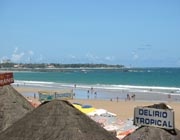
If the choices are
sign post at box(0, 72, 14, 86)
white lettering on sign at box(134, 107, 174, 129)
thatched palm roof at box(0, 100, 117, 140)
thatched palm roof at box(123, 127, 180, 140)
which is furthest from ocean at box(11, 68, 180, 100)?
thatched palm roof at box(0, 100, 117, 140)

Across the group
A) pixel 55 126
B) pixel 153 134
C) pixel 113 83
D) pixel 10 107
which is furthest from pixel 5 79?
pixel 113 83

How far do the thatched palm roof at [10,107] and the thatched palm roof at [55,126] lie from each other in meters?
3.51

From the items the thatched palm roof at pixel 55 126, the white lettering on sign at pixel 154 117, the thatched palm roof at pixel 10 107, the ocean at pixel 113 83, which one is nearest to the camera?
the thatched palm roof at pixel 55 126

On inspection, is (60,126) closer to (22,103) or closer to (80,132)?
(80,132)

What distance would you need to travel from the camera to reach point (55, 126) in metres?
6.23

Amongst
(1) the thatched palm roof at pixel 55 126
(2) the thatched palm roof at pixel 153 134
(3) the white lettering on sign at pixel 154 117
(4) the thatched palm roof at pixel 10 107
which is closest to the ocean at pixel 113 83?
(4) the thatched palm roof at pixel 10 107

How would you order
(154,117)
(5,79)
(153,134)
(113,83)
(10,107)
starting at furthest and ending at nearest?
1. (113,83)
2. (5,79)
3. (10,107)
4. (153,134)
5. (154,117)

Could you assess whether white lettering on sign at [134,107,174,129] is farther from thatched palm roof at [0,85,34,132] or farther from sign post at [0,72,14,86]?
sign post at [0,72,14,86]

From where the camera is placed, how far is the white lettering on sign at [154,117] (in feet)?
25.1

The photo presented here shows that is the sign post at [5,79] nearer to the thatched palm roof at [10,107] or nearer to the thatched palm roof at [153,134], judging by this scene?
the thatched palm roof at [10,107]

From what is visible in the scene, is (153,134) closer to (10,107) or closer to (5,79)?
(10,107)

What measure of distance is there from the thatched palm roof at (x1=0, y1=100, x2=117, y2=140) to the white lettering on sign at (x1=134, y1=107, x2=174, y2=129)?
4.84ft

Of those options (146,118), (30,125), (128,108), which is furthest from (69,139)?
(128,108)

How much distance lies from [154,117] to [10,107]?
419 cm
